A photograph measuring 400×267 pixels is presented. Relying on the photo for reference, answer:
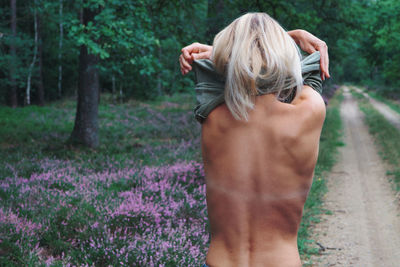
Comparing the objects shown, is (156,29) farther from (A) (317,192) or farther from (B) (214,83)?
(B) (214,83)

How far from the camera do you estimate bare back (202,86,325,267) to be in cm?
166

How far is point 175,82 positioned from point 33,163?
16.5 ft

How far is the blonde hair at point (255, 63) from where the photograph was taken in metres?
1.59

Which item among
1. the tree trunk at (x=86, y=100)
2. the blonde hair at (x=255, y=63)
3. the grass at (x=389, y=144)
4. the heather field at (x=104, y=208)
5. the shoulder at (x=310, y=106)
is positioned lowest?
the grass at (x=389, y=144)

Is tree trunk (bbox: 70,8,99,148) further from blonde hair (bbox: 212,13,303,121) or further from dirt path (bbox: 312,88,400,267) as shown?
blonde hair (bbox: 212,13,303,121)

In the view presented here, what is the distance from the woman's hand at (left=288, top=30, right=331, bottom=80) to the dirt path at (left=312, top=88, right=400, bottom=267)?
14.2 ft

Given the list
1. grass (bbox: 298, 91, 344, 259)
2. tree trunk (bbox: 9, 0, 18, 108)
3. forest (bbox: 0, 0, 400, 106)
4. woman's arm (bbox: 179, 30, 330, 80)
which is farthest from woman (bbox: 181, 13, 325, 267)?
tree trunk (bbox: 9, 0, 18, 108)

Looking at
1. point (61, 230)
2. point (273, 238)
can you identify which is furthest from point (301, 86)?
point (61, 230)

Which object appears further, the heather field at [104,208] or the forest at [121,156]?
the forest at [121,156]

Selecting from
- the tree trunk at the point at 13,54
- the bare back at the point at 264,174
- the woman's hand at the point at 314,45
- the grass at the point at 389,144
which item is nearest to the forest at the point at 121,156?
the grass at the point at 389,144

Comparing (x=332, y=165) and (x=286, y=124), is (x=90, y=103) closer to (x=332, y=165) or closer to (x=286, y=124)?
(x=332, y=165)

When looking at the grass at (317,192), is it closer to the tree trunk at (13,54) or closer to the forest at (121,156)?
the forest at (121,156)

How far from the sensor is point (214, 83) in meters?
1.79

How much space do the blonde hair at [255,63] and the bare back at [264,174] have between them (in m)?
0.07
